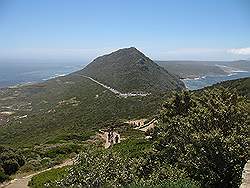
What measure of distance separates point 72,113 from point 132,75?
37.3 metres

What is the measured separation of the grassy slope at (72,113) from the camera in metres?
64.5

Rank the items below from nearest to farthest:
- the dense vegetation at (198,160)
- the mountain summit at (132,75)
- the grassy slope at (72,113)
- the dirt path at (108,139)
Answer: the dense vegetation at (198,160)
the dirt path at (108,139)
the grassy slope at (72,113)
the mountain summit at (132,75)

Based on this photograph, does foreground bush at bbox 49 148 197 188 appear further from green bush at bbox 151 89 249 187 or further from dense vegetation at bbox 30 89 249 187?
green bush at bbox 151 89 249 187

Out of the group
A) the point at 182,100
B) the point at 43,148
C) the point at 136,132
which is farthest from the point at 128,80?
the point at 182,100

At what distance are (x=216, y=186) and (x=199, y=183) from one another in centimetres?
69

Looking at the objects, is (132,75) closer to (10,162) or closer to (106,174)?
(10,162)

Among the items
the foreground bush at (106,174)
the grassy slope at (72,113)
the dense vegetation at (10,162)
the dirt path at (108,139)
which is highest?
the foreground bush at (106,174)

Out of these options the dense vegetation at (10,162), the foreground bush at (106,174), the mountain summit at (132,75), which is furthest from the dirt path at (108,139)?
the mountain summit at (132,75)

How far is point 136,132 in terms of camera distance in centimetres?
4900

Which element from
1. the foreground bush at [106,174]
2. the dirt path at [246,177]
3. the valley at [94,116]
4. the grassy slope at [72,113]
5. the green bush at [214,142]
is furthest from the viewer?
the grassy slope at [72,113]

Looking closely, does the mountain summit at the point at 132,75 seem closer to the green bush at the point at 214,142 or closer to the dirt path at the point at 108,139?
the dirt path at the point at 108,139

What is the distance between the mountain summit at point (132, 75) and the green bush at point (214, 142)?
3298 inches

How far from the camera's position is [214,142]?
15.9 meters

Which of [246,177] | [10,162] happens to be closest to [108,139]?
[10,162]
